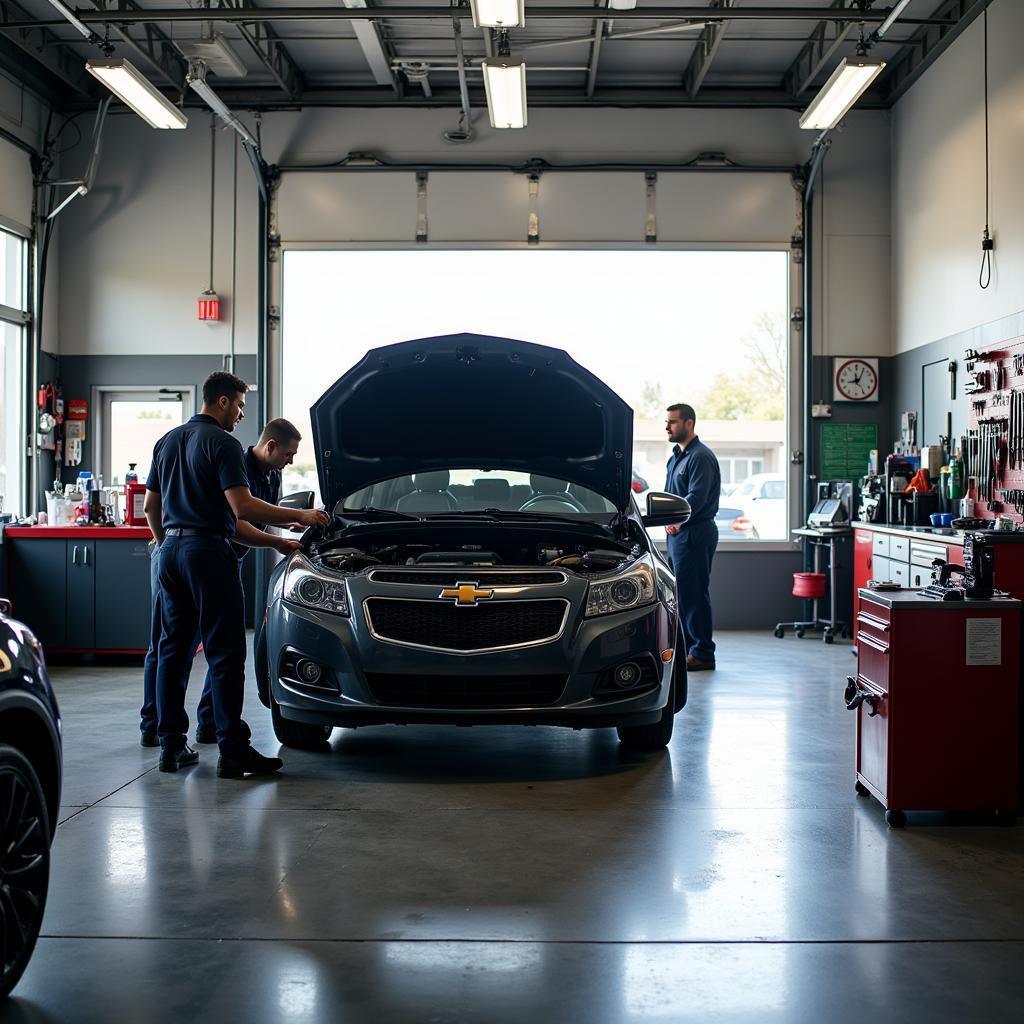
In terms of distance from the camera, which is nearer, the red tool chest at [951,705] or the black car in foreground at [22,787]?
the black car in foreground at [22,787]

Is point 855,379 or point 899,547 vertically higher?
point 855,379

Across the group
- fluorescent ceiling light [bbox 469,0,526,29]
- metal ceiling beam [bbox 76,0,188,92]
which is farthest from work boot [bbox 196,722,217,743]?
metal ceiling beam [bbox 76,0,188,92]

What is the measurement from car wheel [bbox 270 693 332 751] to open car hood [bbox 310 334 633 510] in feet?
3.25

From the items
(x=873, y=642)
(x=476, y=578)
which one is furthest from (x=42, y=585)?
(x=873, y=642)

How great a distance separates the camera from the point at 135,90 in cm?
774

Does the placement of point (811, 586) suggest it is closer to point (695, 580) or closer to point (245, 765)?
point (695, 580)

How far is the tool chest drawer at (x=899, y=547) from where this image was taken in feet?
24.5

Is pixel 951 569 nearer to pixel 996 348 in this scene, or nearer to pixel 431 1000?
pixel 431 1000

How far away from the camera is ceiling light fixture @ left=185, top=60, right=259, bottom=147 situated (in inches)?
324

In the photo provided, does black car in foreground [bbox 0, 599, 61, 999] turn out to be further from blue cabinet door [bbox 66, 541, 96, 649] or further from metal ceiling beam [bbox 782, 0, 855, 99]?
metal ceiling beam [bbox 782, 0, 855, 99]

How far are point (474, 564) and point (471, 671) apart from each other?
1.45ft

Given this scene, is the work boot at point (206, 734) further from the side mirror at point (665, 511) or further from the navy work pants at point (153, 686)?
the side mirror at point (665, 511)

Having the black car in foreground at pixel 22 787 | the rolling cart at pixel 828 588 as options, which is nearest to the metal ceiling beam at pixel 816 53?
the rolling cart at pixel 828 588

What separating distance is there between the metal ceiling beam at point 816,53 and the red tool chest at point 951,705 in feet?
19.9
